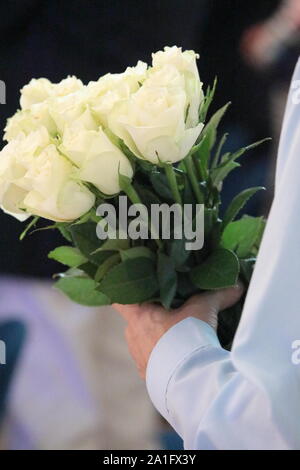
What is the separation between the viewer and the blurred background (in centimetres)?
191

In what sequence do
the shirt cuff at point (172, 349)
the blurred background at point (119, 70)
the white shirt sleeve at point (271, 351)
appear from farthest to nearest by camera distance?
the blurred background at point (119, 70) < the shirt cuff at point (172, 349) < the white shirt sleeve at point (271, 351)

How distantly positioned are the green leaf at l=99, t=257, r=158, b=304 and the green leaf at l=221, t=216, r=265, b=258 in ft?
0.37

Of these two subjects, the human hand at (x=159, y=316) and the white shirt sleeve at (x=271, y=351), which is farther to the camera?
the human hand at (x=159, y=316)

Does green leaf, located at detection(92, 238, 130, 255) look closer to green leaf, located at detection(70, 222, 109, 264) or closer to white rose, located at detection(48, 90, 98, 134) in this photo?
green leaf, located at detection(70, 222, 109, 264)

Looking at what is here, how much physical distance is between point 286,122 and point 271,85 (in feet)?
4.71

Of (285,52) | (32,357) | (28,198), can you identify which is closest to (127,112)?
(28,198)

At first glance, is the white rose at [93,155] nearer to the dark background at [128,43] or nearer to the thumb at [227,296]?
the thumb at [227,296]

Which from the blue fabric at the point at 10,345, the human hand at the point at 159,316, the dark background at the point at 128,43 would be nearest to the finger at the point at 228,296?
the human hand at the point at 159,316

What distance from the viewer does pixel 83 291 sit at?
2.70 ft

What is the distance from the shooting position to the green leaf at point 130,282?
741 millimetres

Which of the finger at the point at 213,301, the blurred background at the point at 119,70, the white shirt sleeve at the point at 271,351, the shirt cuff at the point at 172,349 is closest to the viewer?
the white shirt sleeve at the point at 271,351

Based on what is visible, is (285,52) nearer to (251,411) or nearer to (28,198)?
(28,198)

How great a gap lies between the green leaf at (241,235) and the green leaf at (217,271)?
59 millimetres

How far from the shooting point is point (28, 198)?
67 centimetres
